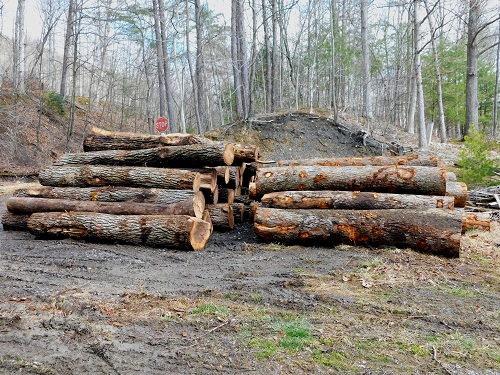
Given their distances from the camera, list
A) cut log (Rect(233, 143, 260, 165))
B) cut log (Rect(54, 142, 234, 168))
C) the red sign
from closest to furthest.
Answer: cut log (Rect(54, 142, 234, 168))
cut log (Rect(233, 143, 260, 165))
the red sign

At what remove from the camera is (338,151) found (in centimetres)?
1677

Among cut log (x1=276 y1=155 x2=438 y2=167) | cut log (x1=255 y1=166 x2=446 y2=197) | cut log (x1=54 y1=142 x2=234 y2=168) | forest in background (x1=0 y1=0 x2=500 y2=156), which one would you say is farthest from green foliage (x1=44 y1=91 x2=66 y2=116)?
cut log (x1=255 y1=166 x2=446 y2=197)

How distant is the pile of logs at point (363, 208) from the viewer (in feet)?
21.3

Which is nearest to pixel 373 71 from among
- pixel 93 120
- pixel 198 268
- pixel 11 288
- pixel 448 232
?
pixel 93 120

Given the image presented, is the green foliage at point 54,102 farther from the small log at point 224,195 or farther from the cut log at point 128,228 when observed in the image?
the small log at point 224,195

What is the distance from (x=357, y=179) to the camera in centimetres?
801

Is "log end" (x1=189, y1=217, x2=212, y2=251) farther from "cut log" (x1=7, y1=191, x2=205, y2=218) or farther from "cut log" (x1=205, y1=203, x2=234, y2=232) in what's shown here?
"cut log" (x1=205, y1=203, x2=234, y2=232)

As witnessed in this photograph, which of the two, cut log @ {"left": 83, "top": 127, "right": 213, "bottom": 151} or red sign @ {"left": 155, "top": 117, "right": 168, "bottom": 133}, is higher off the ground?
red sign @ {"left": 155, "top": 117, "right": 168, "bottom": 133}

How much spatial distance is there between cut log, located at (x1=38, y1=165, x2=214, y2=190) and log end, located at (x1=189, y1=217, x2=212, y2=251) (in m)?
0.97

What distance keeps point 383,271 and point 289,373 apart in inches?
120

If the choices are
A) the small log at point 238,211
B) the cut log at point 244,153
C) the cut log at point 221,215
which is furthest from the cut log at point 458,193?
the cut log at point 221,215

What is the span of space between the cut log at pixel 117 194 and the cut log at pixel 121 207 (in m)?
0.16

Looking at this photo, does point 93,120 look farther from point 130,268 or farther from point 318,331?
point 318,331

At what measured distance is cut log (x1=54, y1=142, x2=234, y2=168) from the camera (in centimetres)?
820
